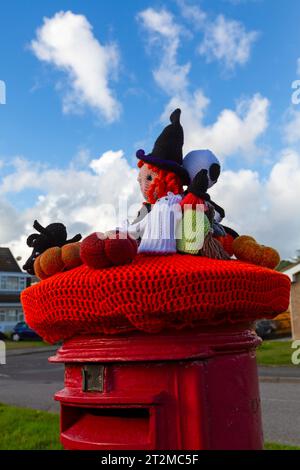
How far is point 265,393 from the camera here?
7039mm

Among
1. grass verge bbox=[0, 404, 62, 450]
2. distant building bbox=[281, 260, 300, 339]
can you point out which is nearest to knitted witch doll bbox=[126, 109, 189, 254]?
grass verge bbox=[0, 404, 62, 450]

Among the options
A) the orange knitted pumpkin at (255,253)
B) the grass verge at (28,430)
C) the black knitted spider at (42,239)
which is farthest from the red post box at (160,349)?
the grass verge at (28,430)

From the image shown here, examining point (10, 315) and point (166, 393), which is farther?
point (10, 315)

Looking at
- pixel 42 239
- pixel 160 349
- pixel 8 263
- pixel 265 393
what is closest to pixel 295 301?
pixel 265 393

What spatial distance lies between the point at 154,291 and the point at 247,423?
0.51 m

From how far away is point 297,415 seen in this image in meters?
5.41

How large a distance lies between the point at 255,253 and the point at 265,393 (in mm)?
6019

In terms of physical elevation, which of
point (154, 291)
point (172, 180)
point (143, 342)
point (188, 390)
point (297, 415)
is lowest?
point (297, 415)

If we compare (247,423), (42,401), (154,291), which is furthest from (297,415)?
(154,291)

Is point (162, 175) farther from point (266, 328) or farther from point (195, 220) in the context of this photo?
point (266, 328)

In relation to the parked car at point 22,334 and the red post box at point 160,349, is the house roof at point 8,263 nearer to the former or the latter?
the parked car at point 22,334

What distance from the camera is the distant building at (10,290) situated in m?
33.3

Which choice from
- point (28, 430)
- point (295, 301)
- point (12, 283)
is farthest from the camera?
point (12, 283)
